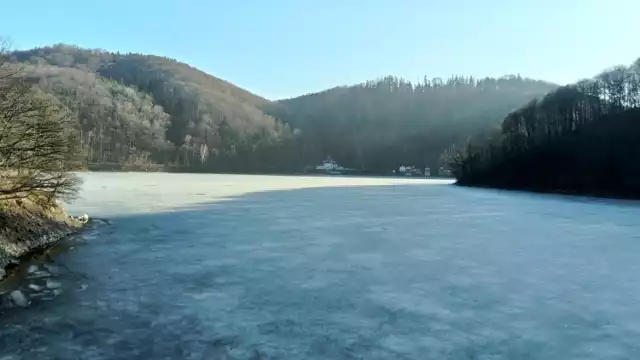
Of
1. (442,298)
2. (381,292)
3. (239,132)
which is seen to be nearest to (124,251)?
(381,292)

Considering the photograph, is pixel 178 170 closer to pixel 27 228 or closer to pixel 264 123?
pixel 264 123

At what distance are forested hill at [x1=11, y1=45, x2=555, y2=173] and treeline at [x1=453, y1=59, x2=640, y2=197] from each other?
60.6 metres

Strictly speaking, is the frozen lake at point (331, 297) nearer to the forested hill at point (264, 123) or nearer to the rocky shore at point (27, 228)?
the rocky shore at point (27, 228)

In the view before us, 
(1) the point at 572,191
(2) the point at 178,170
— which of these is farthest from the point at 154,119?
(1) the point at 572,191

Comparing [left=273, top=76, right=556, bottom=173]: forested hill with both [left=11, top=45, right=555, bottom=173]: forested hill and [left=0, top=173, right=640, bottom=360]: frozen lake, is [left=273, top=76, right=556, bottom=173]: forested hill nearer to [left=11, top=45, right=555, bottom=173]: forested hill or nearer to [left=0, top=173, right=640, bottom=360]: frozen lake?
[left=11, top=45, right=555, bottom=173]: forested hill

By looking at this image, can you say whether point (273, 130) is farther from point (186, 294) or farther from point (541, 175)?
point (186, 294)

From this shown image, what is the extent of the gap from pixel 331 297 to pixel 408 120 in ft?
561

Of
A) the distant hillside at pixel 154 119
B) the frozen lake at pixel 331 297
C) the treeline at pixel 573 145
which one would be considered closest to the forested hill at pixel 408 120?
the distant hillside at pixel 154 119

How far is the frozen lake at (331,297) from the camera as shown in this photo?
8.13 metres

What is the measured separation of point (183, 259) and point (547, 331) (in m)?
11.0

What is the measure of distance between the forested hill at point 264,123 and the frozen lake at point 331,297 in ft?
426

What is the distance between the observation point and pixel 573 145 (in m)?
71.2

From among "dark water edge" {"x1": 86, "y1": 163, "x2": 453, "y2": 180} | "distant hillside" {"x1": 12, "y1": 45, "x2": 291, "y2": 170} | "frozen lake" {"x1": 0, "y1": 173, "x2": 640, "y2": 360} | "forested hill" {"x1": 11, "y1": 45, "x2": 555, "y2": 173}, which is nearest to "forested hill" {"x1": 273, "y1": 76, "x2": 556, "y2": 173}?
"forested hill" {"x1": 11, "y1": 45, "x2": 555, "y2": 173}

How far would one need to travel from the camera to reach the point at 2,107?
17.6 metres
